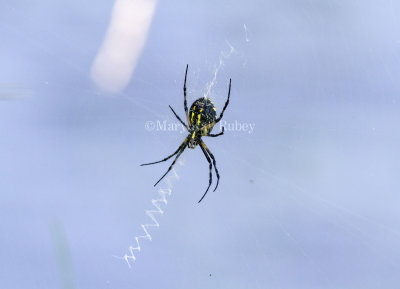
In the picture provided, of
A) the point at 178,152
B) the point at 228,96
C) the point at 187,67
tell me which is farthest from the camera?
the point at 178,152

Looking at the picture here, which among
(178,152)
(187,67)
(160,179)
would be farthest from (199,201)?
(187,67)

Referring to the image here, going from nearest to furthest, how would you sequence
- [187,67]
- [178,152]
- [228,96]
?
[187,67] < [228,96] < [178,152]

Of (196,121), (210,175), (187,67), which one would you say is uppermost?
(187,67)

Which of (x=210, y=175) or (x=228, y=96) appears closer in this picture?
(x=228, y=96)

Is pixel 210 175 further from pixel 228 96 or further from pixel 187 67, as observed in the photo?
pixel 187 67

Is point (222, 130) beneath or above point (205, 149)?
above

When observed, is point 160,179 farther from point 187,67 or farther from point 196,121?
point 187,67
